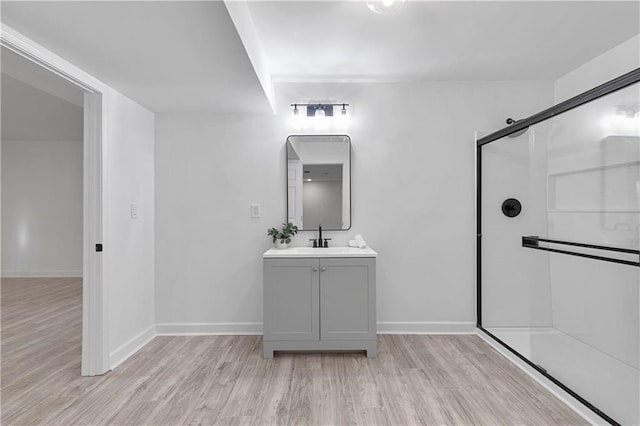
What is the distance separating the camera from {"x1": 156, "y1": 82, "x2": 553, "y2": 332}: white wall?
11.2 feet

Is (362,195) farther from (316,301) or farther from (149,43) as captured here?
(149,43)

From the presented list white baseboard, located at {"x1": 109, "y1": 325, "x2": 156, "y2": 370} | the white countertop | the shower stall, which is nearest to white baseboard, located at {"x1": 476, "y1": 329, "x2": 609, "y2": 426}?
the shower stall

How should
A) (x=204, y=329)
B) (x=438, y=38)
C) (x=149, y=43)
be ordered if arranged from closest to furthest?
(x=149, y=43), (x=438, y=38), (x=204, y=329)

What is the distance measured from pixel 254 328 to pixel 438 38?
2886 millimetres

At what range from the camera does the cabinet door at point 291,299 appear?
2.87 metres

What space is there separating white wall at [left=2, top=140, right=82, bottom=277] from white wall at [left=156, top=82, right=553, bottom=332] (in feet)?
12.8

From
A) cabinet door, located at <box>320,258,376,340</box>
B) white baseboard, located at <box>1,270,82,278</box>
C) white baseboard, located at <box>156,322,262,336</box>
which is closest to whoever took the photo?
cabinet door, located at <box>320,258,376,340</box>

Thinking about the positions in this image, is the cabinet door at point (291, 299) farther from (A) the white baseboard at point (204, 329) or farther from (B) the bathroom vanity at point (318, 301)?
(A) the white baseboard at point (204, 329)

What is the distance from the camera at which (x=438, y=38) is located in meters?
2.63

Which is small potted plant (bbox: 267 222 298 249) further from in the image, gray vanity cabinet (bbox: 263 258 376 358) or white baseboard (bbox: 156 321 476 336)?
white baseboard (bbox: 156 321 476 336)

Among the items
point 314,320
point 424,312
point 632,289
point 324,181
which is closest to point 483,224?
point 424,312

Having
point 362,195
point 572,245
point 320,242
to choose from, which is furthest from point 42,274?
point 572,245

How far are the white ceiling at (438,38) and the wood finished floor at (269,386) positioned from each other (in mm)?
2391

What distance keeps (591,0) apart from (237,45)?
2130 millimetres
